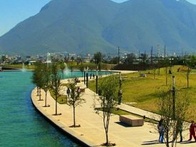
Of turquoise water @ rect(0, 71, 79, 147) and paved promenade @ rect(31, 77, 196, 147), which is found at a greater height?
paved promenade @ rect(31, 77, 196, 147)

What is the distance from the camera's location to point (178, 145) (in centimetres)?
2766

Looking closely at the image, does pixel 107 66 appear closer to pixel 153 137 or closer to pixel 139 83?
pixel 139 83

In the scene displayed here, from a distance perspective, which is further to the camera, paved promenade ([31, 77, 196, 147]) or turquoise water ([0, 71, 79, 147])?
turquoise water ([0, 71, 79, 147])

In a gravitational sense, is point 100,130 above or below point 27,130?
above

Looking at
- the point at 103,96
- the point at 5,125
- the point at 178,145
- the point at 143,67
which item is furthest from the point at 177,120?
the point at 143,67

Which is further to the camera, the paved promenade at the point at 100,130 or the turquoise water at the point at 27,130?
the turquoise water at the point at 27,130

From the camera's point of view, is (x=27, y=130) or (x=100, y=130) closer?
(x=100, y=130)

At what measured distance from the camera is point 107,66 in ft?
599

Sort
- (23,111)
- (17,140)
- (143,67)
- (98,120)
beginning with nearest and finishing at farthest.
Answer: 1. (17,140)
2. (98,120)
3. (23,111)
4. (143,67)

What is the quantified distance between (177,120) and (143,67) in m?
146

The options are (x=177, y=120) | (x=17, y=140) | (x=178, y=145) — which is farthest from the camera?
(x=17, y=140)

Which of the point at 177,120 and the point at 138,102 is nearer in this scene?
the point at 177,120

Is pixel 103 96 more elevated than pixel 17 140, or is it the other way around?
pixel 103 96

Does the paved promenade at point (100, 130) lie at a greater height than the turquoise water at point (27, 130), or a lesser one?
greater
